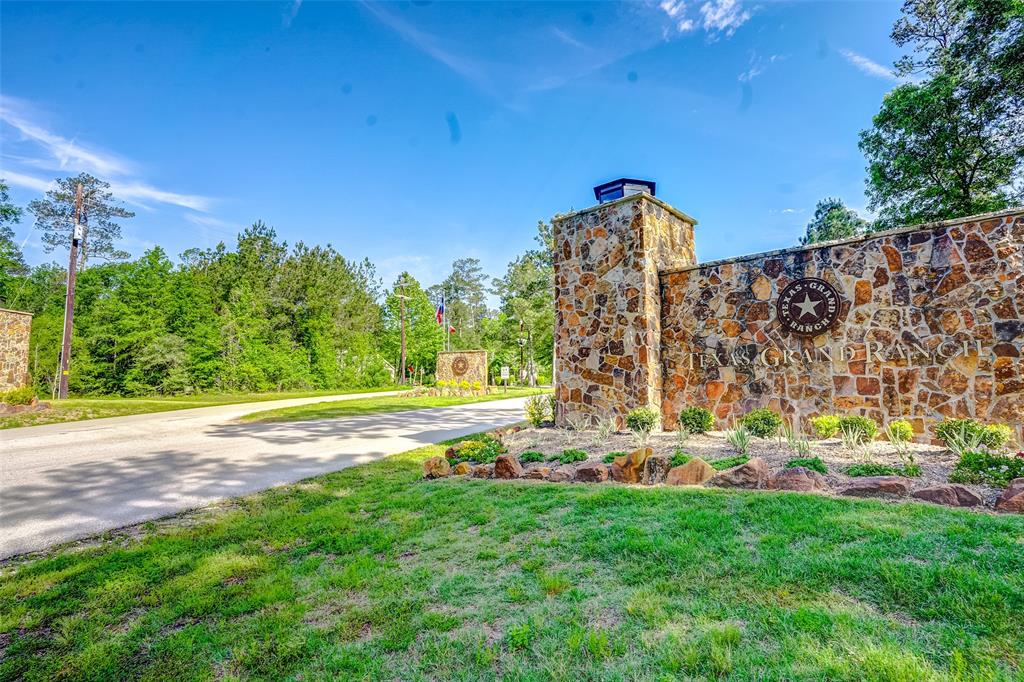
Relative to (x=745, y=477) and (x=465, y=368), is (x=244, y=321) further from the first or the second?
(x=745, y=477)

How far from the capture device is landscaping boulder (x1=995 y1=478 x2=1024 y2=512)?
10.4 feet

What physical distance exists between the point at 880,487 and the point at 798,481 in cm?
56

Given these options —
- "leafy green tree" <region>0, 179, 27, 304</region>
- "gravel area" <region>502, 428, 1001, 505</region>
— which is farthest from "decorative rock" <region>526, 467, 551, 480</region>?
"leafy green tree" <region>0, 179, 27, 304</region>

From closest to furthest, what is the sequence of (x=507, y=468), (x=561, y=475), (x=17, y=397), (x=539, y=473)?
(x=561, y=475)
(x=539, y=473)
(x=507, y=468)
(x=17, y=397)

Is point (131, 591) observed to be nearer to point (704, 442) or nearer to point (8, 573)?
point (8, 573)

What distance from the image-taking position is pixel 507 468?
5.16m

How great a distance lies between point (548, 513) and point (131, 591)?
2.83 m

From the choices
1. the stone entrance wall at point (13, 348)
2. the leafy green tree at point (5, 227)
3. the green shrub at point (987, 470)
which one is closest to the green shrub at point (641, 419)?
the green shrub at point (987, 470)

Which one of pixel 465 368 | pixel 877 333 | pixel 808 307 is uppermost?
pixel 808 307

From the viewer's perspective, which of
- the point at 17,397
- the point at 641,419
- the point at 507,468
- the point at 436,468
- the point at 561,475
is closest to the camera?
the point at 561,475

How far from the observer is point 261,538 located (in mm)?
3660

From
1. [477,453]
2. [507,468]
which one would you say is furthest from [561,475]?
[477,453]

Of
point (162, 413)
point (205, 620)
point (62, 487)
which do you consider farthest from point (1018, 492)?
point (162, 413)

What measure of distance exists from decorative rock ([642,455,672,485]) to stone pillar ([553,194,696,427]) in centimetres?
315
